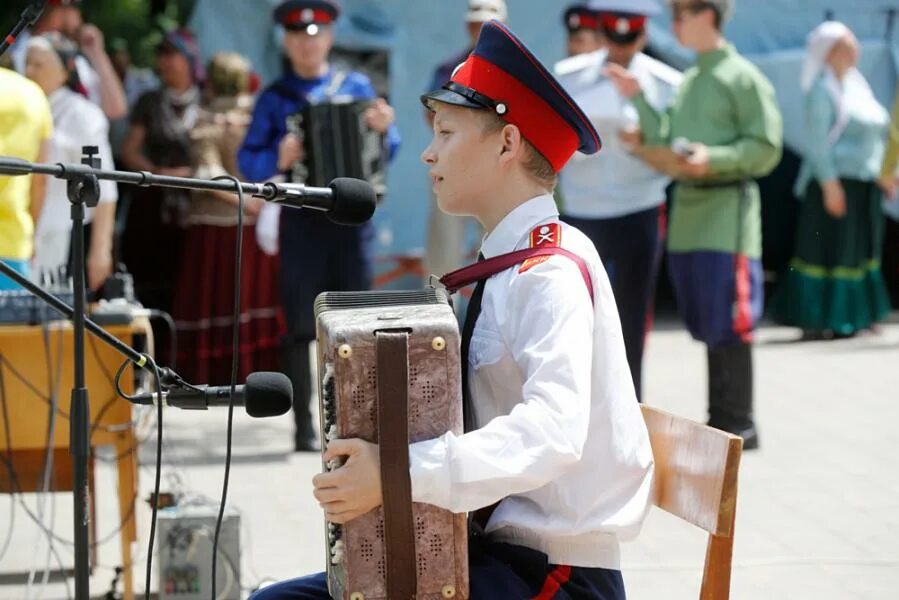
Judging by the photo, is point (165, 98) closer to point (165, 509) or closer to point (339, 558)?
point (165, 509)

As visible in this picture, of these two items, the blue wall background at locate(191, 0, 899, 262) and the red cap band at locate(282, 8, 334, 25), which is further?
the blue wall background at locate(191, 0, 899, 262)

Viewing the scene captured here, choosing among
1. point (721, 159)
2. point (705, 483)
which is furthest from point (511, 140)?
point (721, 159)

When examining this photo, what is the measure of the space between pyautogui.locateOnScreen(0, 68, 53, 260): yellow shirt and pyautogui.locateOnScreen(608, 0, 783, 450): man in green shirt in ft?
9.08

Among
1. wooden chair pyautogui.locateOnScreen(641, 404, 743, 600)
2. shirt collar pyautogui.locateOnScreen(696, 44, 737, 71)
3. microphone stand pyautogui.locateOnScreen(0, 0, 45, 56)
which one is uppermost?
shirt collar pyautogui.locateOnScreen(696, 44, 737, 71)

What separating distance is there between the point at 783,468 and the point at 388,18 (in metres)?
5.22

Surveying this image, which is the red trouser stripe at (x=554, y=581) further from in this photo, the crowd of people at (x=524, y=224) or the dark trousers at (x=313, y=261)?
the dark trousers at (x=313, y=261)

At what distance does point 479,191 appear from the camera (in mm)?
3229

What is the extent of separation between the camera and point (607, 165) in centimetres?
734

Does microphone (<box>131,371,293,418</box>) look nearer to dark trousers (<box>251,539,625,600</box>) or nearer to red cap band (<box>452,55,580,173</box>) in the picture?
dark trousers (<box>251,539,625,600</box>)

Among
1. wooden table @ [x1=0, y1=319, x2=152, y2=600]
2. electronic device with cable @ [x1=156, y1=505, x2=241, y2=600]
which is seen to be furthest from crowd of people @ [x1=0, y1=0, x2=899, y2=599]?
electronic device with cable @ [x1=156, y1=505, x2=241, y2=600]

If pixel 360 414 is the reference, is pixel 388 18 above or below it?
above

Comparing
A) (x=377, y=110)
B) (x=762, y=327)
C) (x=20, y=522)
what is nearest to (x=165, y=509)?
(x=20, y=522)

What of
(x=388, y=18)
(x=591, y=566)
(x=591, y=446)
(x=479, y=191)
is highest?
(x=388, y=18)

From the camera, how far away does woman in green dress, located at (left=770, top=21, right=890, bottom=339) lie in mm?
10680
